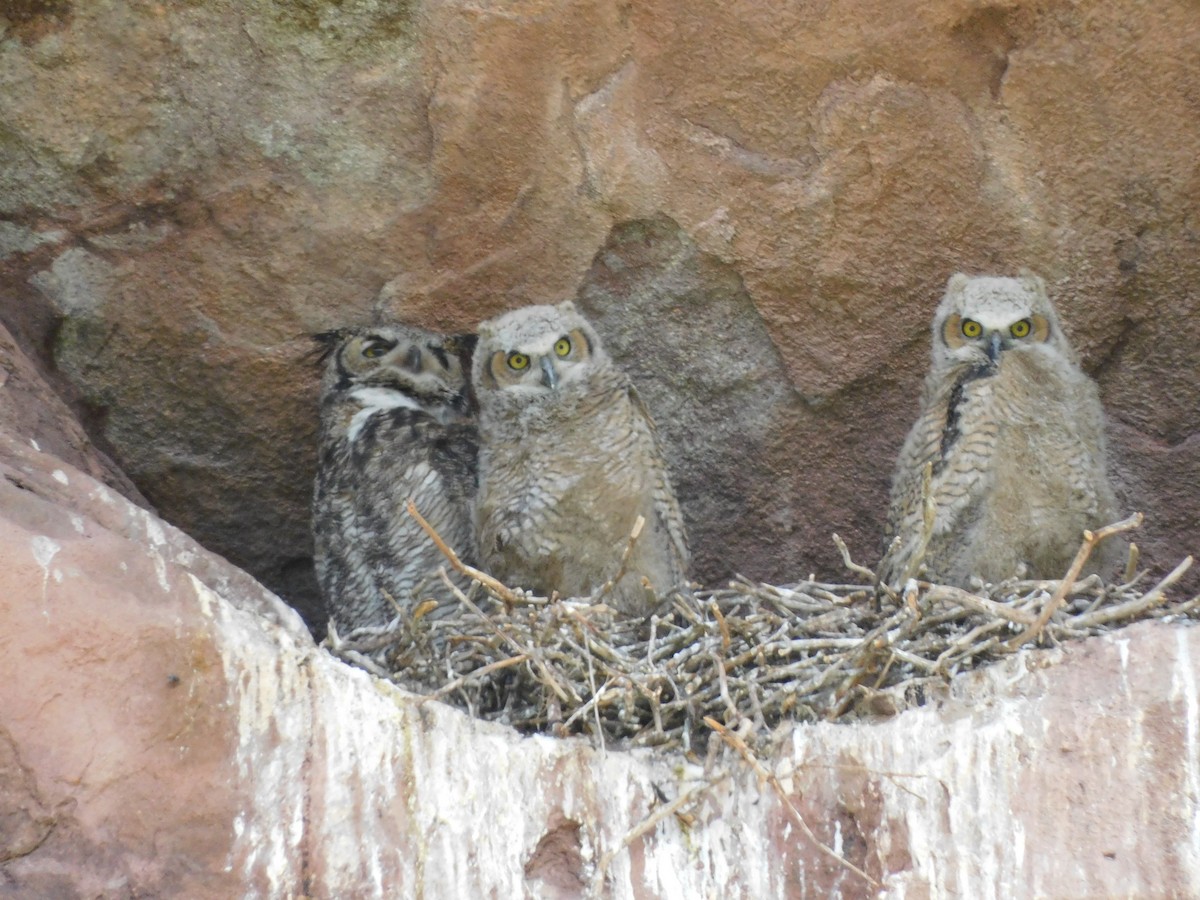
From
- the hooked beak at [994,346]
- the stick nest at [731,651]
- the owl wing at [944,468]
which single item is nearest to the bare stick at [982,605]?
the stick nest at [731,651]

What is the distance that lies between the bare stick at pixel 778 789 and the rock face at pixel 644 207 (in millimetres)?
1560

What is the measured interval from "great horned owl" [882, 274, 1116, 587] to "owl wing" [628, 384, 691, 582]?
533 millimetres

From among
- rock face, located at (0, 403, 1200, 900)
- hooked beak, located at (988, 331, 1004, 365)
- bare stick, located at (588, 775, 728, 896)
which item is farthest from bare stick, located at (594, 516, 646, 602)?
hooked beak, located at (988, 331, 1004, 365)

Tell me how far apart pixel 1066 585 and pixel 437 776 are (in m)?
1.22

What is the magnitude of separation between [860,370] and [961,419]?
0.65 m

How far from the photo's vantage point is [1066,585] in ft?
9.46

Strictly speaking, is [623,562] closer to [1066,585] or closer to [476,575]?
[476,575]

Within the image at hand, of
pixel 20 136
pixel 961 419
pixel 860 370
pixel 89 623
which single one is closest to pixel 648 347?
pixel 860 370

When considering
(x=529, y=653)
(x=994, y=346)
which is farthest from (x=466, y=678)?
(x=994, y=346)

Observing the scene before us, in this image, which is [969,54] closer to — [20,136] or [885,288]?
[885,288]

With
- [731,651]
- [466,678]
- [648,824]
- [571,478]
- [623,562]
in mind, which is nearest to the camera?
[648,824]

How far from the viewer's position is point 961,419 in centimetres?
368

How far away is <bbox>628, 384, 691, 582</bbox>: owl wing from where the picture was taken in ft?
12.9

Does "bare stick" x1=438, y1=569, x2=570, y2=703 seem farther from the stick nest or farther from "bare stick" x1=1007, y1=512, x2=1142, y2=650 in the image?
"bare stick" x1=1007, y1=512, x2=1142, y2=650
